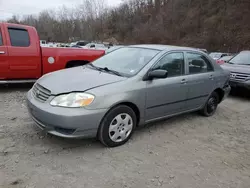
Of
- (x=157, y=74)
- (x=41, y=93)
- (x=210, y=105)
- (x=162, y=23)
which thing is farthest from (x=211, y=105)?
(x=162, y=23)

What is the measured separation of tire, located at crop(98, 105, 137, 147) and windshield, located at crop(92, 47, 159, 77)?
25.1 inches

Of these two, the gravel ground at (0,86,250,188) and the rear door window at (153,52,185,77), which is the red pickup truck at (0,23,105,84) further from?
the rear door window at (153,52,185,77)

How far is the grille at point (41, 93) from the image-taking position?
3.28 meters

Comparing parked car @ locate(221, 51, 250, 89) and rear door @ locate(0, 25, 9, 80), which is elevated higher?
rear door @ locate(0, 25, 9, 80)

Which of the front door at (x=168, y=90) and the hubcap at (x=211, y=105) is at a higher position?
the front door at (x=168, y=90)

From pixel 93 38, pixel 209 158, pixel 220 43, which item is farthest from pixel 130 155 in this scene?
pixel 93 38

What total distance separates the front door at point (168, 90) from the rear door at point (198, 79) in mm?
174

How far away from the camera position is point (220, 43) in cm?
3334

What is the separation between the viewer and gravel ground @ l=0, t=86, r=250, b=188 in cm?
274

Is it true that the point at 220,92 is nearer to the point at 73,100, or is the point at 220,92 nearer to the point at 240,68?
the point at 240,68

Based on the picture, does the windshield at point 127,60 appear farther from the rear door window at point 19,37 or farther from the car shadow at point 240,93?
the car shadow at point 240,93

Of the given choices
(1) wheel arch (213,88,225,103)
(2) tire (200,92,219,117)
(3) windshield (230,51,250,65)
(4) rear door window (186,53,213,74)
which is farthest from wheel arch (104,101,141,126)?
(3) windshield (230,51,250,65)

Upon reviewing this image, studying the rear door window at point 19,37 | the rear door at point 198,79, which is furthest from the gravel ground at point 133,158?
the rear door window at point 19,37

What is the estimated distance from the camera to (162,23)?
157ft
